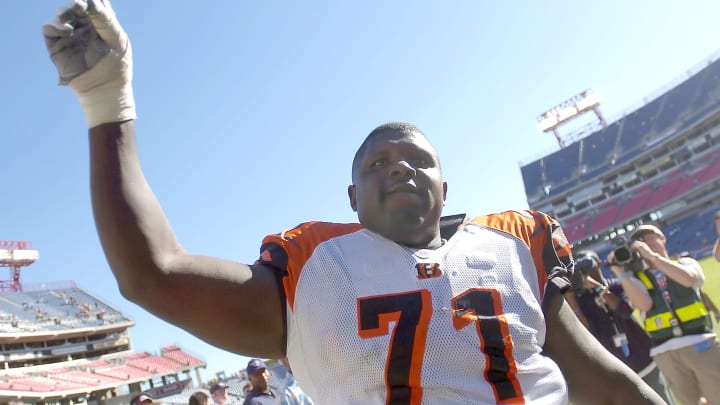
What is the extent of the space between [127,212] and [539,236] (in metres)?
1.13

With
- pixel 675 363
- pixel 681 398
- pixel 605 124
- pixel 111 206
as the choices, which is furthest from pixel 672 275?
pixel 605 124

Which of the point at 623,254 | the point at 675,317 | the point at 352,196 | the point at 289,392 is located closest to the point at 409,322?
the point at 352,196

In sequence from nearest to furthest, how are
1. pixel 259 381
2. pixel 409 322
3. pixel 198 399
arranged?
pixel 409 322
pixel 198 399
pixel 259 381

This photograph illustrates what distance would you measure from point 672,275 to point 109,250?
14.6 ft

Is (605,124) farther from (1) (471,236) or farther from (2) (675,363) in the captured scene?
(1) (471,236)

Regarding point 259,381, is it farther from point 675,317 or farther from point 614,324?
point 675,317

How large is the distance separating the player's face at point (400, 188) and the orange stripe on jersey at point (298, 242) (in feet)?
0.32

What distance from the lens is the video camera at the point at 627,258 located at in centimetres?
421

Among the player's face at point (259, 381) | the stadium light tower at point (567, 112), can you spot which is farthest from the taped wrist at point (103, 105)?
the stadium light tower at point (567, 112)

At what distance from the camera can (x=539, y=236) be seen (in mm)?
1541

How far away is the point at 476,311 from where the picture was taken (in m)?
1.26

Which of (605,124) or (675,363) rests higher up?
(605,124)

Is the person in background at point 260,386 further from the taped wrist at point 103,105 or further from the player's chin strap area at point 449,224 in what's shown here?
the taped wrist at point 103,105

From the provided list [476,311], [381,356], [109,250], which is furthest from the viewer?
Result: [476,311]
